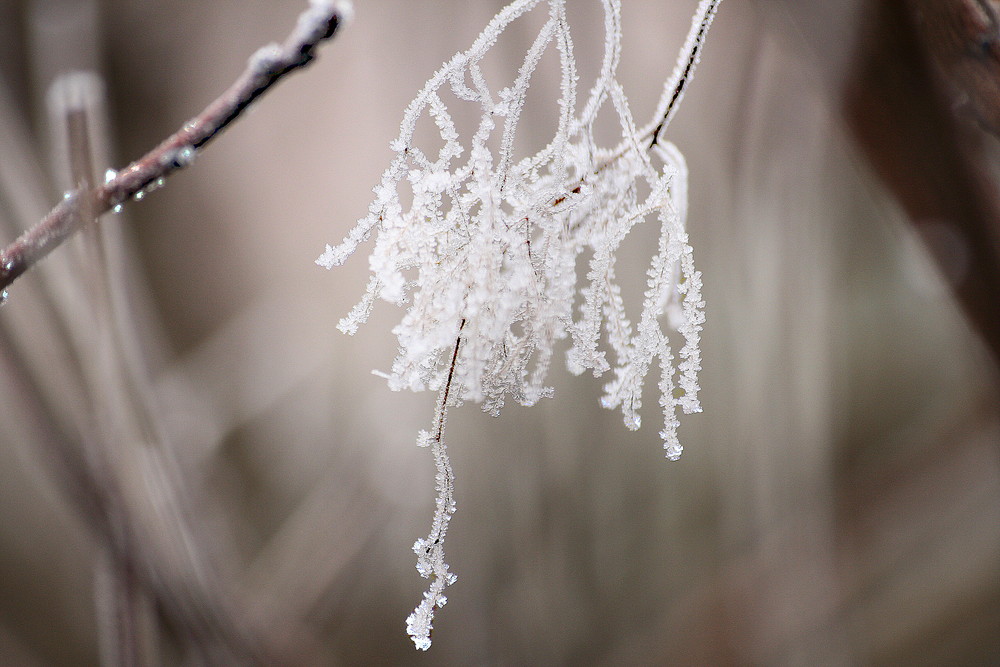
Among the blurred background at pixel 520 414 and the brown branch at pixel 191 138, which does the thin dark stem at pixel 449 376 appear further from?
the blurred background at pixel 520 414

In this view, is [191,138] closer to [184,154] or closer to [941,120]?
[184,154]

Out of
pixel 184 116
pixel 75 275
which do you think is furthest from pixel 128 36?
pixel 75 275

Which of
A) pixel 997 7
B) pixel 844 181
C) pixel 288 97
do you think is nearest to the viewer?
pixel 997 7

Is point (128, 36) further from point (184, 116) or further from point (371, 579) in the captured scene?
point (371, 579)

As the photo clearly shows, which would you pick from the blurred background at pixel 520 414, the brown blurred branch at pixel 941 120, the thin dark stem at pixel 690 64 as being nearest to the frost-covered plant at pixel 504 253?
the thin dark stem at pixel 690 64

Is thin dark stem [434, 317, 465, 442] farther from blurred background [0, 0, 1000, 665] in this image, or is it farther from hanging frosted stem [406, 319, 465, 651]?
blurred background [0, 0, 1000, 665]

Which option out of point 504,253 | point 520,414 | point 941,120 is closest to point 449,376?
point 504,253

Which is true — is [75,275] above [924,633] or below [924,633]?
above
